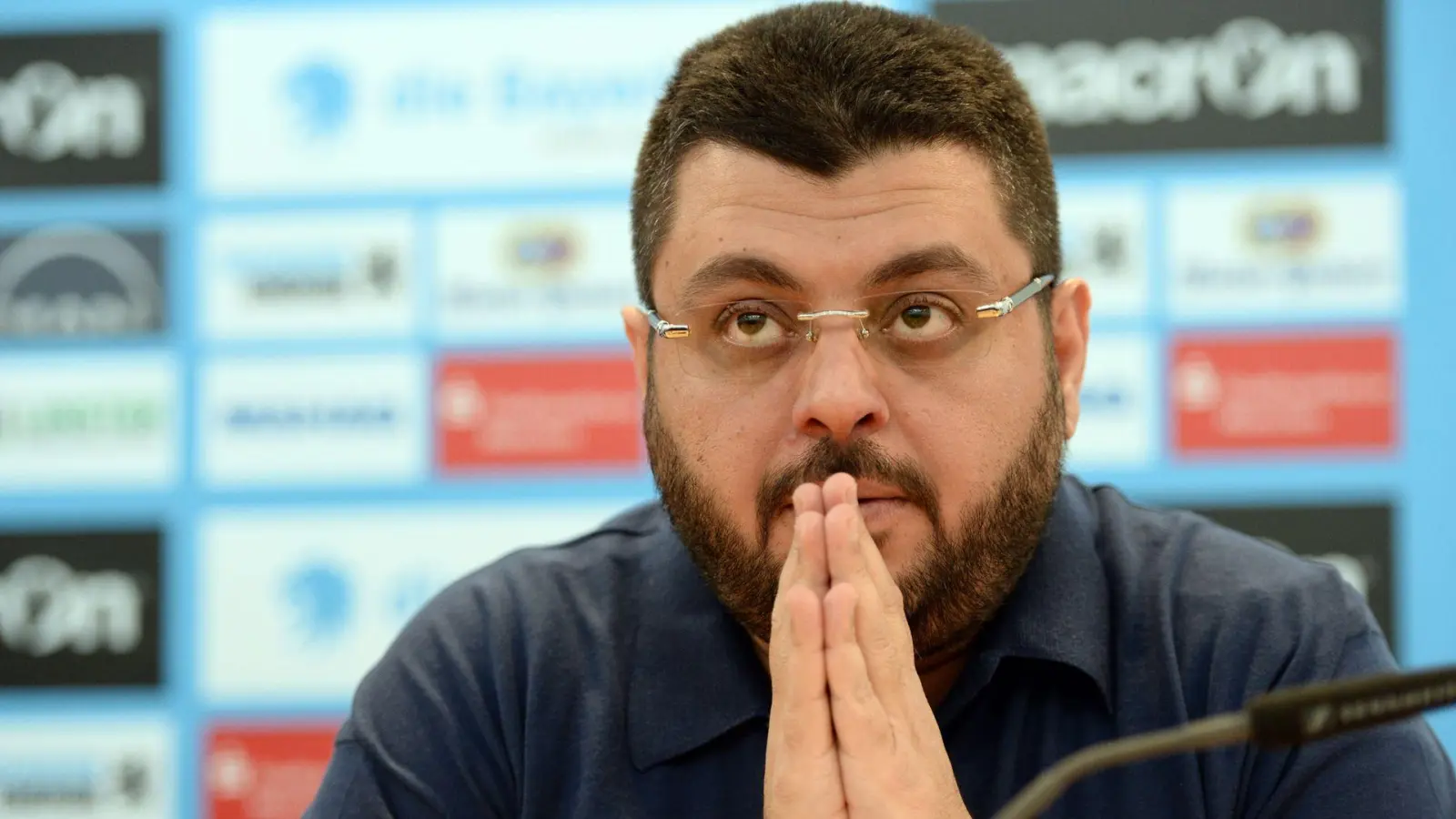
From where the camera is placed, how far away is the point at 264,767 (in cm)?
294

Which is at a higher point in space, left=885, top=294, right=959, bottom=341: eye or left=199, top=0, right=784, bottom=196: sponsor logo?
left=199, top=0, right=784, bottom=196: sponsor logo

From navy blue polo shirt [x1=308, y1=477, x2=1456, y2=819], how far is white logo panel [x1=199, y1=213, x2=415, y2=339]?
4.90 feet

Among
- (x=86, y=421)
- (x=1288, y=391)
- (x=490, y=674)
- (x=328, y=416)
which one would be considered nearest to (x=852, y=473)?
(x=490, y=674)

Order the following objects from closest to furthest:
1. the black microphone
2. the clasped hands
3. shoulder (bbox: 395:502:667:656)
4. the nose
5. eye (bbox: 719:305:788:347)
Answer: the black microphone, the clasped hands, the nose, eye (bbox: 719:305:788:347), shoulder (bbox: 395:502:667:656)

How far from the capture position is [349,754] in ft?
4.74

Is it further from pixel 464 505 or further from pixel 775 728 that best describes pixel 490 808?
pixel 464 505

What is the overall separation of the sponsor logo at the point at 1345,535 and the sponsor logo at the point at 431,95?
4.91ft

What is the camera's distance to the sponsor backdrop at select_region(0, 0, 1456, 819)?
275cm

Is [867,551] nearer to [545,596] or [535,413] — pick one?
[545,596]

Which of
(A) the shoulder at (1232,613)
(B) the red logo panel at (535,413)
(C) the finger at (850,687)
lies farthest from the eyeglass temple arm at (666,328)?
(B) the red logo panel at (535,413)

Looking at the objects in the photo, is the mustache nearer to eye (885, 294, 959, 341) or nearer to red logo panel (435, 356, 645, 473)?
eye (885, 294, 959, 341)

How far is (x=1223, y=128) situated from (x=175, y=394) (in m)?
2.34

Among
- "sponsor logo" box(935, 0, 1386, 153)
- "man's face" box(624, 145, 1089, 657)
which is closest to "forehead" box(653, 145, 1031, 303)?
"man's face" box(624, 145, 1089, 657)

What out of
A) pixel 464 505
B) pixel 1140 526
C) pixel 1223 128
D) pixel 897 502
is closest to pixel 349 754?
pixel 897 502
